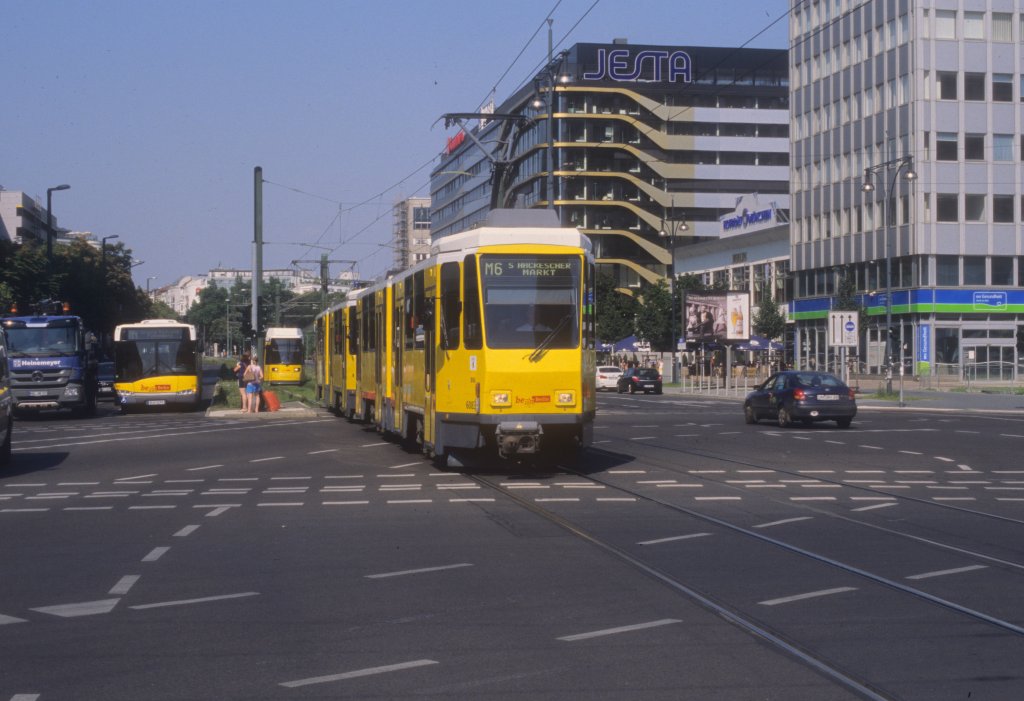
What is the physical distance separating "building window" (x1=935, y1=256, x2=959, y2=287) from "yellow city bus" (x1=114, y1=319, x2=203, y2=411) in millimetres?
43367

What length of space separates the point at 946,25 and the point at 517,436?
59.8 metres

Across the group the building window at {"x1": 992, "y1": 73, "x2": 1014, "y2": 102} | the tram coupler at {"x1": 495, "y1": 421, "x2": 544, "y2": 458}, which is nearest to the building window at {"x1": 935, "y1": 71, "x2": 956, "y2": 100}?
the building window at {"x1": 992, "y1": 73, "x2": 1014, "y2": 102}

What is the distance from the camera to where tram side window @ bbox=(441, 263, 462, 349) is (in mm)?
19453

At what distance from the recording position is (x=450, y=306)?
1970 centimetres

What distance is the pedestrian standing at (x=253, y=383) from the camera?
129 ft

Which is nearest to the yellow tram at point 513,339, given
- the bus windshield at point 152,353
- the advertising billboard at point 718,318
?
the bus windshield at point 152,353

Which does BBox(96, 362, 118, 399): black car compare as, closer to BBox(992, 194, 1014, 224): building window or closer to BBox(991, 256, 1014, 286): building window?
BBox(991, 256, 1014, 286): building window

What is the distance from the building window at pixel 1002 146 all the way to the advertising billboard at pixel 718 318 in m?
18.1

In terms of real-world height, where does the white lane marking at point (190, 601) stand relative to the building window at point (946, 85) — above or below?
below

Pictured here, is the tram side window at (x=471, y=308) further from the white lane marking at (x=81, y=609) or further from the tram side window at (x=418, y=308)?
the white lane marking at (x=81, y=609)

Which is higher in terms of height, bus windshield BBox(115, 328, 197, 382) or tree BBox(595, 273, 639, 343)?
tree BBox(595, 273, 639, 343)

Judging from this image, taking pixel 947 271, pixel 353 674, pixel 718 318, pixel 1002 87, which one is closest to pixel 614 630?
pixel 353 674

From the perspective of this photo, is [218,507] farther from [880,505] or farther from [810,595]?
[810,595]

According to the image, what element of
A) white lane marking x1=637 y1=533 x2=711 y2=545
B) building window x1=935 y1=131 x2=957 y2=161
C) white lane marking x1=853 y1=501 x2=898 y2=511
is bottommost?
white lane marking x1=853 y1=501 x2=898 y2=511
